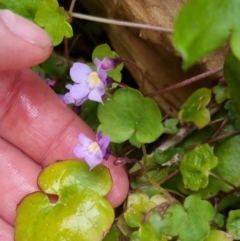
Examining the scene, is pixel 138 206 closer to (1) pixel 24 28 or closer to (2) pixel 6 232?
(2) pixel 6 232

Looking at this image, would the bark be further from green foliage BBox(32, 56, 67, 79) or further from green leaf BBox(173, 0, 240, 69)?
green leaf BBox(173, 0, 240, 69)

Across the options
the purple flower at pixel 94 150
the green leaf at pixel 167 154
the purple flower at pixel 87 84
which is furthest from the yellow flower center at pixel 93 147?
the green leaf at pixel 167 154

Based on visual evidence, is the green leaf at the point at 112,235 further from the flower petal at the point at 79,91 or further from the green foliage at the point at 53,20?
the green foliage at the point at 53,20

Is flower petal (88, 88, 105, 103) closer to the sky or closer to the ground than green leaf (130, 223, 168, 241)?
closer to the sky

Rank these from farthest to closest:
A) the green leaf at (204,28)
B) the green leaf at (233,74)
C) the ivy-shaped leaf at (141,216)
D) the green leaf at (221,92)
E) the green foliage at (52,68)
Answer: the green foliage at (52,68) < the green leaf at (221,92) < the ivy-shaped leaf at (141,216) < the green leaf at (233,74) < the green leaf at (204,28)

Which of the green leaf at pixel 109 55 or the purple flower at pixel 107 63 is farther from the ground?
the purple flower at pixel 107 63

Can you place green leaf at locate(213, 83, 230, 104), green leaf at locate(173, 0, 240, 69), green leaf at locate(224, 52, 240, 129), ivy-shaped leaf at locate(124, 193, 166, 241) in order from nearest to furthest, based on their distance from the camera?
1. green leaf at locate(173, 0, 240, 69)
2. green leaf at locate(224, 52, 240, 129)
3. ivy-shaped leaf at locate(124, 193, 166, 241)
4. green leaf at locate(213, 83, 230, 104)

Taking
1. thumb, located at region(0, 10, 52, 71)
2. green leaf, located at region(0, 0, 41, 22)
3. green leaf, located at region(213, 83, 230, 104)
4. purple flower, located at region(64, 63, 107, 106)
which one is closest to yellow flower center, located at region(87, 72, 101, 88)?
purple flower, located at region(64, 63, 107, 106)

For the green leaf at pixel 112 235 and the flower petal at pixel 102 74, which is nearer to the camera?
the flower petal at pixel 102 74
